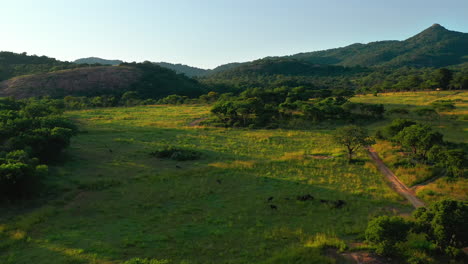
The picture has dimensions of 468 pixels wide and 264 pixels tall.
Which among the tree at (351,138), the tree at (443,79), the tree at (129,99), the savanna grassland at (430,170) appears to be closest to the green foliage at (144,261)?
the savanna grassland at (430,170)

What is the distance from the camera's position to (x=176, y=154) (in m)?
30.0

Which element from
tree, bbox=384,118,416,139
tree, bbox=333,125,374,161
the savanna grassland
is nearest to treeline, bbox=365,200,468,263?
the savanna grassland

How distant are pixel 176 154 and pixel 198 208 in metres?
13.1

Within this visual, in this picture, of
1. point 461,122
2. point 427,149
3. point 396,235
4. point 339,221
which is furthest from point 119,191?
point 461,122

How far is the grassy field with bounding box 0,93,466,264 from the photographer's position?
12672 mm

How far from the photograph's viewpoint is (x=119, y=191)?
2053 centimetres

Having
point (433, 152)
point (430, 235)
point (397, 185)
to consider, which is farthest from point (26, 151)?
point (433, 152)

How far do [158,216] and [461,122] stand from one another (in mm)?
52444

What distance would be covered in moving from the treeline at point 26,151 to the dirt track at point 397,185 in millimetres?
25700

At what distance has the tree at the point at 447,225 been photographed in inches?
458

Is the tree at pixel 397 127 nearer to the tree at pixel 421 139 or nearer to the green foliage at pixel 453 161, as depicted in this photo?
the tree at pixel 421 139

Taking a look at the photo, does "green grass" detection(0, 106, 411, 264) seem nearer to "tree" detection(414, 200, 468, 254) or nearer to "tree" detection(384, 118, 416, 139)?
"tree" detection(414, 200, 468, 254)

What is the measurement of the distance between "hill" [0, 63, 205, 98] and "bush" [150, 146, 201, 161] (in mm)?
93350

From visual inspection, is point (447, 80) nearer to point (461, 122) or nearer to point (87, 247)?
point (461, 122)
